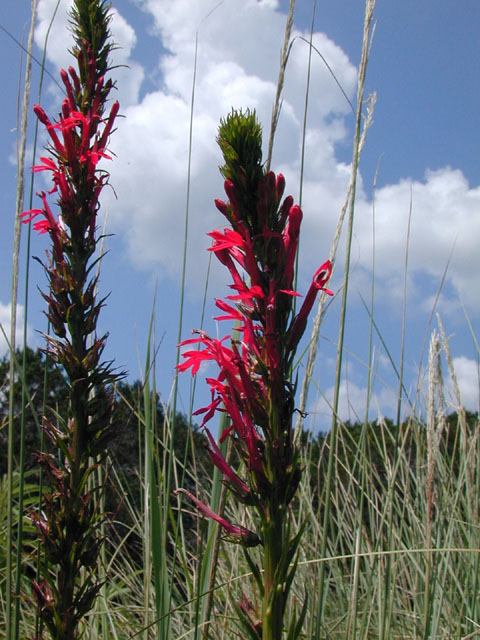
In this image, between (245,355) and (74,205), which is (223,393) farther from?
(74,205)

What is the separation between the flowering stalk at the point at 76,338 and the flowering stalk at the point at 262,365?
65cm

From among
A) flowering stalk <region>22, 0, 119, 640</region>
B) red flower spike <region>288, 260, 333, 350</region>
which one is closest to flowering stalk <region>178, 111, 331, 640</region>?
red flower spike <region>288, 260, 333, 350</region>

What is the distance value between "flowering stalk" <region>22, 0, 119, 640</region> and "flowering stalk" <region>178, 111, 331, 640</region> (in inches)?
25.7

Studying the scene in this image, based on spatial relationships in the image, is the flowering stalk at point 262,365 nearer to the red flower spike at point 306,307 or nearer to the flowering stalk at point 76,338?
the red flower spike at point 306,307

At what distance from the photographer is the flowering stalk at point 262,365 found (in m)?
0.89

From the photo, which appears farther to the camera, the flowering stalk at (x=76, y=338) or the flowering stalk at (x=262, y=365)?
the flowering stalk at (x=76, y=338)

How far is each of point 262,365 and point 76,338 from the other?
0.88 m

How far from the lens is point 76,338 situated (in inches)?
64.6

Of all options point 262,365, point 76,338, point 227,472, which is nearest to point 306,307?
point 262,365

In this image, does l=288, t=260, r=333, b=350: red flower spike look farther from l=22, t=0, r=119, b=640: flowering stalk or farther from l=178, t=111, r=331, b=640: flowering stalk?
l=22, t=0, r=119, b=640: flowering stalk

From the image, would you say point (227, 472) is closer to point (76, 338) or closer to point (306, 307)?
point (306, 307)

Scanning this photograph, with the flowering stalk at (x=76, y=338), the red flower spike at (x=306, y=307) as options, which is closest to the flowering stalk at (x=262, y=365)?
the red flower spike at (x=306, y=307)

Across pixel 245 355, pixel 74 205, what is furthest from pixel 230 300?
pixel 74 205

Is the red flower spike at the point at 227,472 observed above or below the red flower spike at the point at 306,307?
below
